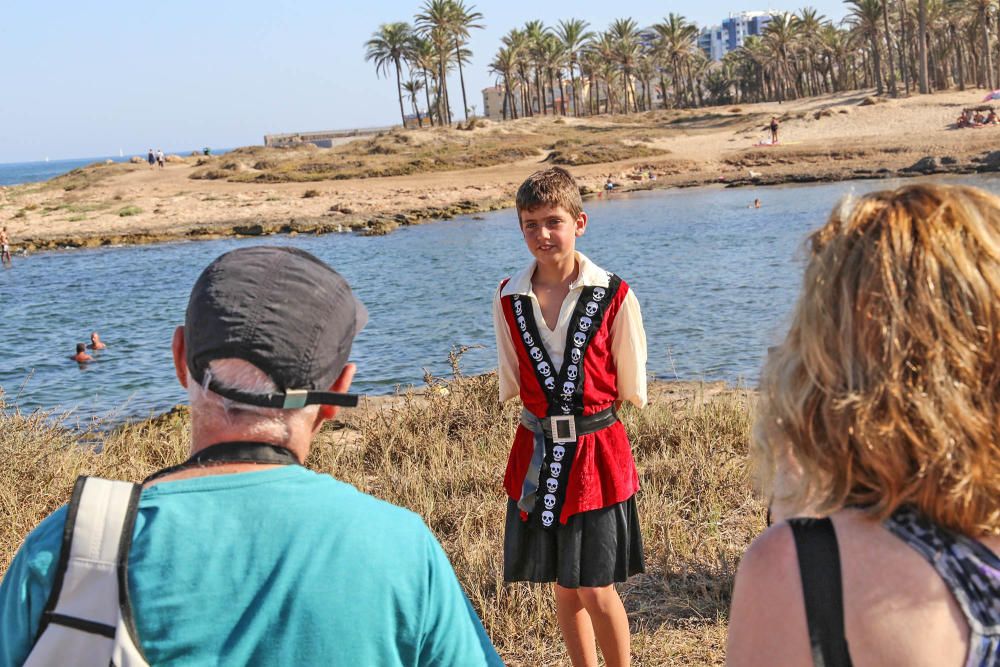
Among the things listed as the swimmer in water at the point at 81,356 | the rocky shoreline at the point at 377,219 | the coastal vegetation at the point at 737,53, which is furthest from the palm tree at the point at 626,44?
the swimmer in water at the point at 81,356

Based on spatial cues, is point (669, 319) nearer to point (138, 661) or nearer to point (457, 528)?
point (457, 528)

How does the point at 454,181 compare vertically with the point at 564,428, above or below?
above

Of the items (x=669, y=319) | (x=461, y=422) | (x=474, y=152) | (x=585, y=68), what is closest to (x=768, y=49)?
(x=585, y=68)

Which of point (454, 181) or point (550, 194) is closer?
point (550, 194)

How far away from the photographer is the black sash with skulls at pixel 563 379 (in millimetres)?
3657

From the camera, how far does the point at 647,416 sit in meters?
7.33

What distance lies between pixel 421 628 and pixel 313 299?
2.05ft

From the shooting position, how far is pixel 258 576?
1.64 m

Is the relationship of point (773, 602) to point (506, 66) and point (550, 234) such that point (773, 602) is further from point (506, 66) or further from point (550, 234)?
point (506, 66)

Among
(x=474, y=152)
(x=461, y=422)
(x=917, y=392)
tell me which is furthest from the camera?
(x=474, y=152)

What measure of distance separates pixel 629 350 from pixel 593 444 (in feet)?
1.29

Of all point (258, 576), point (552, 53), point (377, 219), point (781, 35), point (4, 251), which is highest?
point (552, 53)

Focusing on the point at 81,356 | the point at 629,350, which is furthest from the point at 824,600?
the point at 81,356

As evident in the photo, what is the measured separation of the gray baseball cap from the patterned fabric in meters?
1.00
